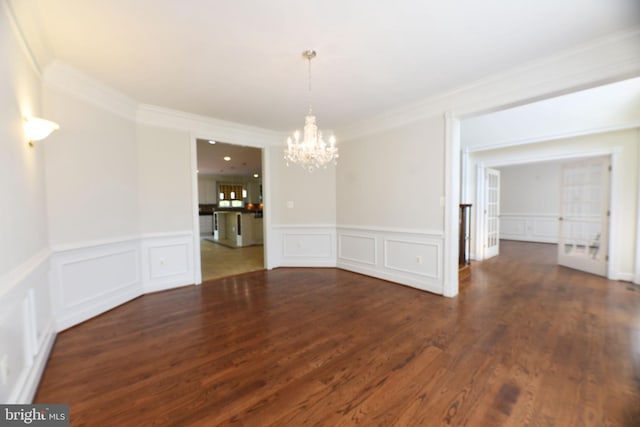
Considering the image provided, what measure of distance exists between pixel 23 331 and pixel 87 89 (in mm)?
2510

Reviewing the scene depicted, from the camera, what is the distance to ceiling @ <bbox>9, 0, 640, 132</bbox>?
1842 millimetres

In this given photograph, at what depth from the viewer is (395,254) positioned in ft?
13.4

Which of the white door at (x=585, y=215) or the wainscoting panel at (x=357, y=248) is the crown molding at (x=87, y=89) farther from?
the white door at (x=585, y=215)

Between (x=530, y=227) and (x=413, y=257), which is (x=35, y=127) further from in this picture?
(x=530, y=227)

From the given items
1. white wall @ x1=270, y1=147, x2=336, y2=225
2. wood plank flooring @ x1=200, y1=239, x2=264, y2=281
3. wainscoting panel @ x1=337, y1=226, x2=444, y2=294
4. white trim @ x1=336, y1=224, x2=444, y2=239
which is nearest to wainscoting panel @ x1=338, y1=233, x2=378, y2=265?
wainscoting panel @ x1=337, y1=226, x2=444, y2=294

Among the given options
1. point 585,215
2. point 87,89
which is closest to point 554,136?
point 585,215

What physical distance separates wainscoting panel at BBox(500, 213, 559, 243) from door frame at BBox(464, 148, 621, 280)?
3.69m

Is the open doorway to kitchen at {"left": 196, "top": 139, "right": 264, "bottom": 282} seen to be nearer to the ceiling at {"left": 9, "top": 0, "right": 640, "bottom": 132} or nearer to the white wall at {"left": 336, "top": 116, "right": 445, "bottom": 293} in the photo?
the ceiling at {"left": 9, "top": 0, "right": 640, "bottom": 132}

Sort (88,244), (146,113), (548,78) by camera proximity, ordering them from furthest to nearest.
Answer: (146,113), (88,244), (548,78)

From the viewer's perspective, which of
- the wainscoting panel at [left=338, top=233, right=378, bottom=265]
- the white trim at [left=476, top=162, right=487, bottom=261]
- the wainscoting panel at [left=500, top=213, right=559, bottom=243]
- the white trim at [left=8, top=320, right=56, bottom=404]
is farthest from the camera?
the wainscoting panel at [left=500, top=213, right=559, bottom=243]

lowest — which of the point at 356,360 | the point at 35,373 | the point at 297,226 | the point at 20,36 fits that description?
the point at 356,360

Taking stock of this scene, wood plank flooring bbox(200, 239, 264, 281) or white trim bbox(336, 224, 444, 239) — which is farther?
wood plank flooring bbox(200, 239, 264, 281)

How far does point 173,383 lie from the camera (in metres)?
1.83

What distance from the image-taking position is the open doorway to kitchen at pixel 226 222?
17.8 ft
